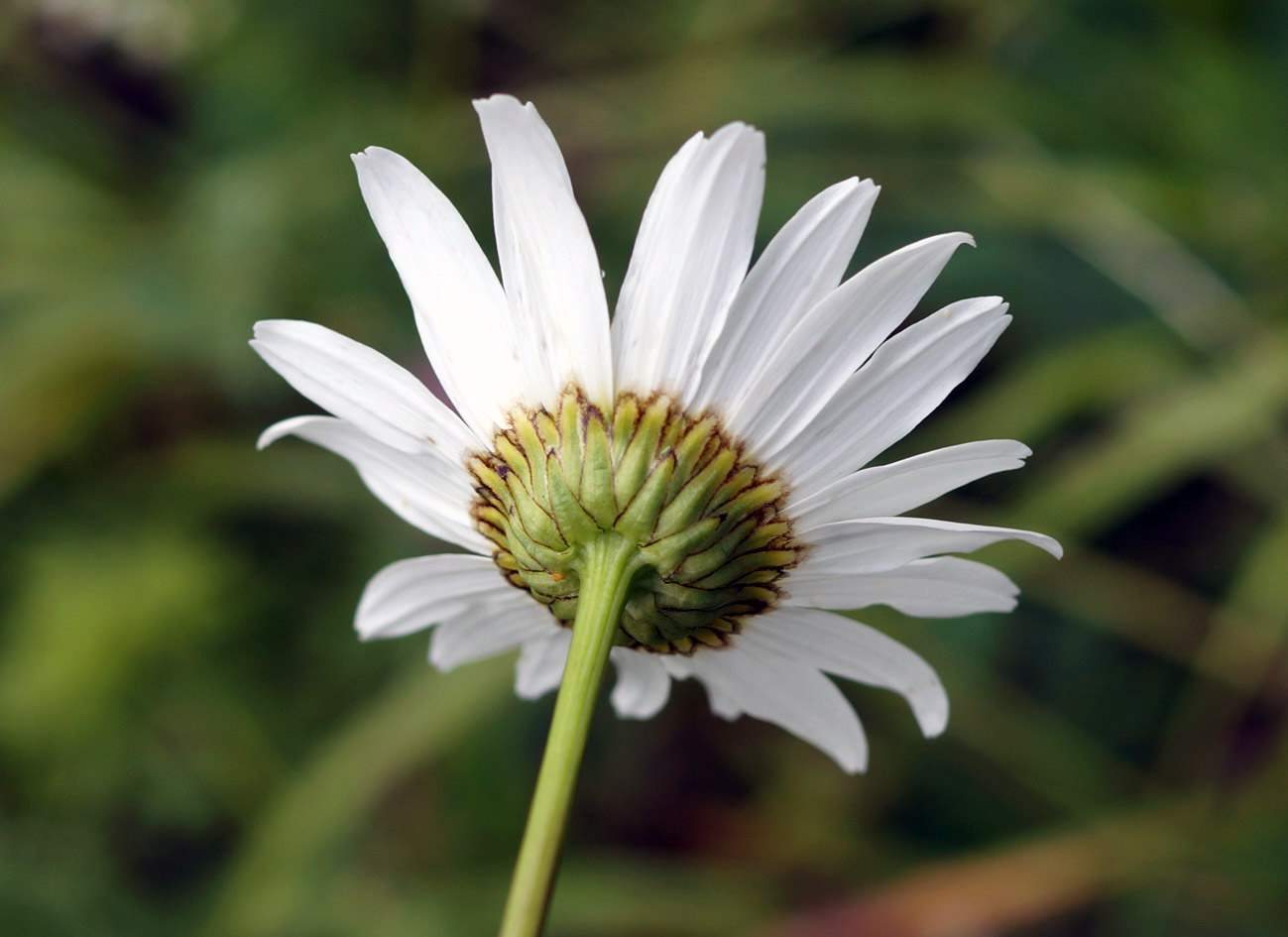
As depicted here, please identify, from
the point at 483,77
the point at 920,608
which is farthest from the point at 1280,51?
the point at 920,608

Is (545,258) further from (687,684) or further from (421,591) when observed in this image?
(687,684)

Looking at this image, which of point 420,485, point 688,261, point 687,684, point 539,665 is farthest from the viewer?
point 687,684

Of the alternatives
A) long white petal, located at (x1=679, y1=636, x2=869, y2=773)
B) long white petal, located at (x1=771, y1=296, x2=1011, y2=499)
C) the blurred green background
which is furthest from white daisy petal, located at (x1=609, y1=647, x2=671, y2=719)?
the blurred green background

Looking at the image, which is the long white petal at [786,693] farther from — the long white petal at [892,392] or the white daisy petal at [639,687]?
the long white petal at [892,392]

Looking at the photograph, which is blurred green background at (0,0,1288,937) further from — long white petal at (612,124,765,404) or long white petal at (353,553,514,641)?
long white petal at (612,124,765,404)

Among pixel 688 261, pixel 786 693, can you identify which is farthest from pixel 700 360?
pixel 786 693

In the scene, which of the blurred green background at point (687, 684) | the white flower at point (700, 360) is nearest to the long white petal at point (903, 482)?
the white flower at point (700, 360)
